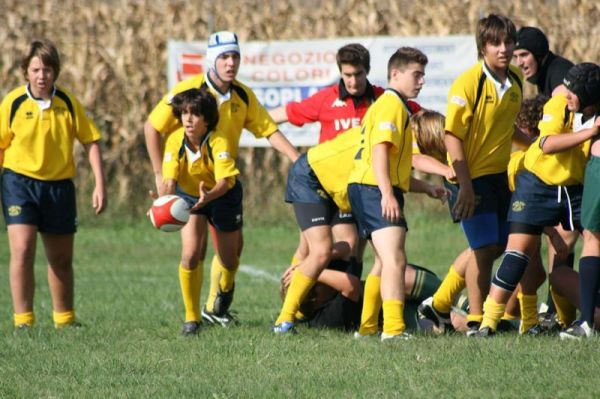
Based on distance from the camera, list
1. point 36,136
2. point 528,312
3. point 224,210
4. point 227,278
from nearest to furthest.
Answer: point 528,312, point 224,210, point 36,136, point 227,278

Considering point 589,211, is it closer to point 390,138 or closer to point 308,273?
point 390,138

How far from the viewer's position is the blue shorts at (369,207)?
7.86 m

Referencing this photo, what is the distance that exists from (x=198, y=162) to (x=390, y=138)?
1.76 meters

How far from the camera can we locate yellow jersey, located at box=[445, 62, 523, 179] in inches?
319

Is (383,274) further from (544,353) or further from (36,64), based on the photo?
(36,64)

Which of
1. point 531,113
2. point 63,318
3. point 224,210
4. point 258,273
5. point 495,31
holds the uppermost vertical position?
point 495,31

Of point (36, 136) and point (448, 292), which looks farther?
point (36, 136)

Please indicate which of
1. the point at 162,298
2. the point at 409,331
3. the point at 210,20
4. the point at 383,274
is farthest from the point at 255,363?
the point at 210,20

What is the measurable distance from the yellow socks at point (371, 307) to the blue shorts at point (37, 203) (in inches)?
104

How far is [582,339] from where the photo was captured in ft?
23.9

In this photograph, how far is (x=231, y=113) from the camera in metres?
9.21

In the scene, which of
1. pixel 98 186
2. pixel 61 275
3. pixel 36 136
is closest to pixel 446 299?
pixel 98 186

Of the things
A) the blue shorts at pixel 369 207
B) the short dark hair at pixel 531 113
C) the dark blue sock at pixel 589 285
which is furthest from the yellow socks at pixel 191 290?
the dark blue sock at pixel 589 285

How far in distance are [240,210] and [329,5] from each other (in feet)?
30.1
